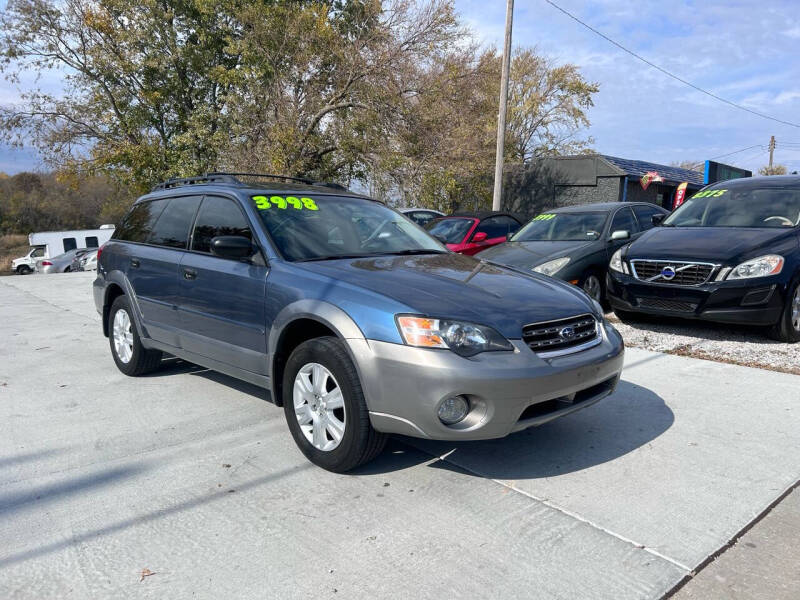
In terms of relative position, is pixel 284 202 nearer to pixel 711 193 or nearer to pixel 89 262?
pixel 711 193

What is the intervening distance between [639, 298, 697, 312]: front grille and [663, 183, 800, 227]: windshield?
1.38 metres

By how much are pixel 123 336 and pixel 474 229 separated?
6749mm

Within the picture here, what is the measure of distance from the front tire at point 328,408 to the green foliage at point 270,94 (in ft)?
Answer: 49.0

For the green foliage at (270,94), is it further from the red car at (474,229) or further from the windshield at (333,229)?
the windshield at (333,229)

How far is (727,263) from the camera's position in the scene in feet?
19.4

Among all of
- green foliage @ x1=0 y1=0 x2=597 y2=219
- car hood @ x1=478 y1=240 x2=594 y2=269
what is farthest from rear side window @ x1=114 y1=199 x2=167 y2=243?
green foliage @ x1=0 y1=0 x2=597 y2=219

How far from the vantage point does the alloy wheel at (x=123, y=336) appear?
5.38 m

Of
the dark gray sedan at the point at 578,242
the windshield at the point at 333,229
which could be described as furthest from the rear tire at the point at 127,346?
the dark gray sedan at the point at 578,242

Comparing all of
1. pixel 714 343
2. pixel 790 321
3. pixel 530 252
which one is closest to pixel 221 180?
pixel 530 252

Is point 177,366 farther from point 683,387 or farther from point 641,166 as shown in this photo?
point 641,166

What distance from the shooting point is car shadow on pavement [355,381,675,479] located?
3.40 meters

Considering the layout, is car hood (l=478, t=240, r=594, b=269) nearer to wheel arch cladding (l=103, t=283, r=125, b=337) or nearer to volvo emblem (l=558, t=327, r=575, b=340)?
volvo emblem (l=558, t=327, r=575, b=340)

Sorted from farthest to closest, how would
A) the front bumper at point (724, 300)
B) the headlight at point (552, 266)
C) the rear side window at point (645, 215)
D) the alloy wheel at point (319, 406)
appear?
the rear side window at point (645, 215) → the headlight at point (552, 266) → the front bumper at point (724, 300) → the alloy wheel at point (319, 406)

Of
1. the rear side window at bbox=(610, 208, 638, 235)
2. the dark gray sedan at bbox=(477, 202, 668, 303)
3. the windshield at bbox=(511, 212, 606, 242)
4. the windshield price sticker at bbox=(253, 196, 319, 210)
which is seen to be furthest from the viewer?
the rear side window at bbox=(610, 208, 638, 235)
